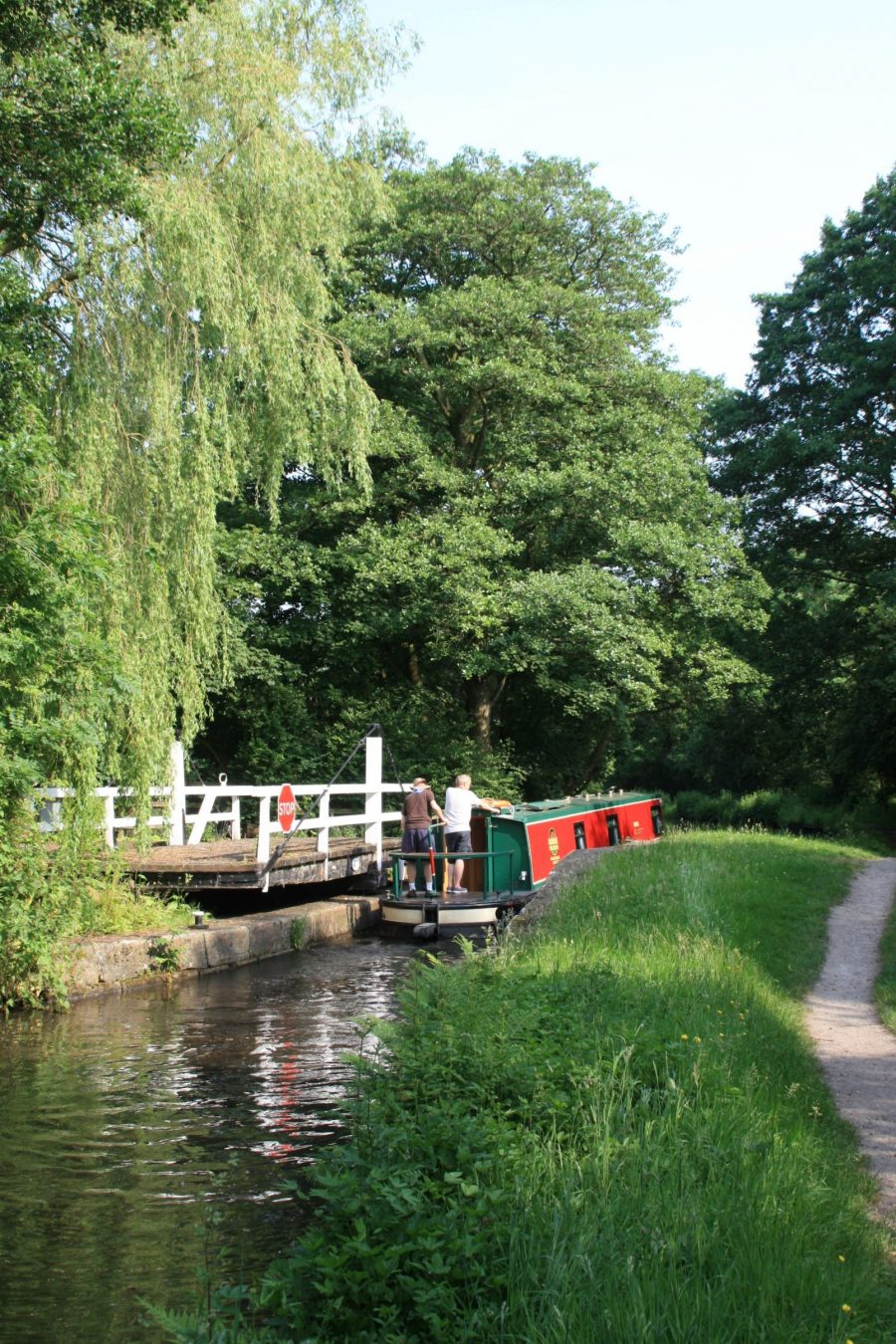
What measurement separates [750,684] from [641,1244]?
24.5 m

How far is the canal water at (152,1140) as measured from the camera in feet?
18.3

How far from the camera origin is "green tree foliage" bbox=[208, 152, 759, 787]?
2464cm

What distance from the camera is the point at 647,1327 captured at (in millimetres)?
3559

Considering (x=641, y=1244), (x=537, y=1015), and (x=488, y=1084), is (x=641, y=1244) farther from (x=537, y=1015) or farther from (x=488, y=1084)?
(x=537, y=1015)

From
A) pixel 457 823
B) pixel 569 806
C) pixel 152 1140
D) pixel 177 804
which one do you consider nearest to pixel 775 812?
pixel 569 806

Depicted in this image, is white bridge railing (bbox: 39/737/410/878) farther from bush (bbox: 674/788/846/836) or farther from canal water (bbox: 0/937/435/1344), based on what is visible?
bush (bbox: 674/788/846/836)

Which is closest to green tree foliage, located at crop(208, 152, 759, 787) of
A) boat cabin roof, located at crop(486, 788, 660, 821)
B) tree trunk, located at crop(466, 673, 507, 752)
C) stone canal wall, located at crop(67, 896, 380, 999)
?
tree trunk, located at crop(466, 673, 507, 752)

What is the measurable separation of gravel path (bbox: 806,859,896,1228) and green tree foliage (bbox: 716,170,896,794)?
49.1 ft

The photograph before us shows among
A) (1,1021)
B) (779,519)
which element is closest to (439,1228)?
(1,1021)

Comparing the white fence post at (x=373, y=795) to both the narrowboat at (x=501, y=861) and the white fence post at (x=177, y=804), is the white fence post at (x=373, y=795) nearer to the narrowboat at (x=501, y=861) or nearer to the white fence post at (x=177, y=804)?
the narrowboat at (x=501, y=861)

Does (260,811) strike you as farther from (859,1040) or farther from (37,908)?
(859,1040)

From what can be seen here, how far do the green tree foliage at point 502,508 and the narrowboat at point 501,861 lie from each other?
5679mm

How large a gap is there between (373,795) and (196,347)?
29.0ft

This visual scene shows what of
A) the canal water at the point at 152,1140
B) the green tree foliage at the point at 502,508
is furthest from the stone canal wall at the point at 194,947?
the green tree foliage at the point at 502,508
